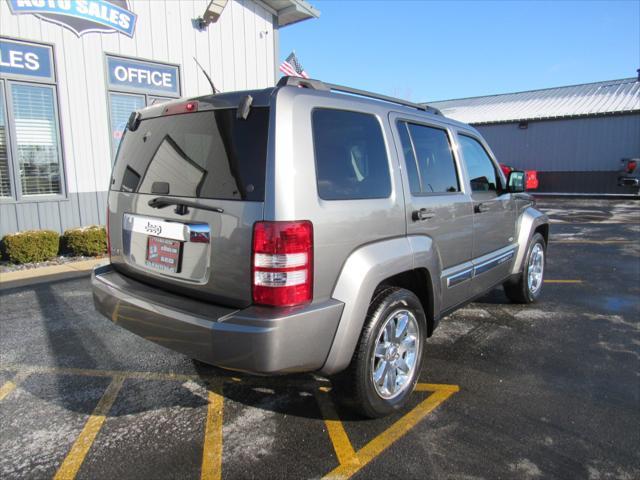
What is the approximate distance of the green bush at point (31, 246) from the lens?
24.3 ft

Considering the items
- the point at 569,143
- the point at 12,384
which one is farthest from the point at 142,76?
the point at 569,143

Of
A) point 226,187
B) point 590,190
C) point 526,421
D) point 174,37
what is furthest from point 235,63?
point 590,190

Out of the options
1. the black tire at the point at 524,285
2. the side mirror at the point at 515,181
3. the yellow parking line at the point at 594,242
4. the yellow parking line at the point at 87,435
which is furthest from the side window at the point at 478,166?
the yellow parking line at the point at 594,242

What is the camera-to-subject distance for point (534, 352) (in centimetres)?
393

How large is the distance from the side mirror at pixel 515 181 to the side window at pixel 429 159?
1.05 meters

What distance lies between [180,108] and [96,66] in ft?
23.9

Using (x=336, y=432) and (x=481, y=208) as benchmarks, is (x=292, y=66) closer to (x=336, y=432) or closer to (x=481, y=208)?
(x=481, y=208)

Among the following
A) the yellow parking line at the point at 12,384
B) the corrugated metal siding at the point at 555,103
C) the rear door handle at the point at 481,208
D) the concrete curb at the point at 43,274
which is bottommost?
the yellow parking line at the point at 12,384

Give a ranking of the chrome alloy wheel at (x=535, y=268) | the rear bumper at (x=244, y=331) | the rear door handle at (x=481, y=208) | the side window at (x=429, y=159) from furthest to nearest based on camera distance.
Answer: the chrome alloy wheel at (x=535, y=268) < the rear door handle at (x=481, y=208) < the side window at (x=429, y=159) < the rear bumper at (x=244, y=331)

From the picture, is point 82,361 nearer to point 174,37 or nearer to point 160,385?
point 160,385

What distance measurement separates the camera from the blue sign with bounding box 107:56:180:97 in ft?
29.8

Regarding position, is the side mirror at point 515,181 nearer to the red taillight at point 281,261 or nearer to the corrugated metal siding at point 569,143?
the red taillight at point 281,261

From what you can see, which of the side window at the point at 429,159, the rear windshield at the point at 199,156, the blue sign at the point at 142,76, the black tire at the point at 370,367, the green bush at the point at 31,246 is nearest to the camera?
the rear windshield at the point at 199,156

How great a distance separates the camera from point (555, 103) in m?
25.9
